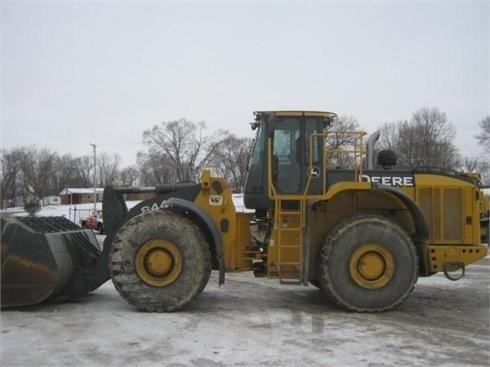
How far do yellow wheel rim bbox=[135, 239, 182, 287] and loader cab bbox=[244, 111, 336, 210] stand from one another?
156 cm

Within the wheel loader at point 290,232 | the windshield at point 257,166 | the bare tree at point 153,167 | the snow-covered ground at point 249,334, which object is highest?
the bare tree at point 153,167

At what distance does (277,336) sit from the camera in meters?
6.95

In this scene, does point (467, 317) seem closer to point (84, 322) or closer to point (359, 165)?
point (359, 165)

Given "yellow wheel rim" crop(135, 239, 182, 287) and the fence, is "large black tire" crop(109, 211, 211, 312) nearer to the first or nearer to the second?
"yellow wheel rim" crop(135, 239, 182, 287)

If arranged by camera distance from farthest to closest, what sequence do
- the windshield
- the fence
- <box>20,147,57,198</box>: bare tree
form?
1. <box>20,147,57,198</box>: bare tree
2. the fence
3. the windshield

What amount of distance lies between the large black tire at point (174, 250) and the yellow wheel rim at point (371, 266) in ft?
6.94

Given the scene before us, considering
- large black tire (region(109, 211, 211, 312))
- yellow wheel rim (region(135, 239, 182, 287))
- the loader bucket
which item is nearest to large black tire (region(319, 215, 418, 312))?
large black tire (region(109, 211, 211, 312))

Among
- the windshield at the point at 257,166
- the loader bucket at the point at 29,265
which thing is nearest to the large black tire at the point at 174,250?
the loader bucket at the point at 29,265

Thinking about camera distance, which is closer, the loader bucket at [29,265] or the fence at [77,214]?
the loader bucket at [29,265]

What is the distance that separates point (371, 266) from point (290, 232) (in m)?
1.26

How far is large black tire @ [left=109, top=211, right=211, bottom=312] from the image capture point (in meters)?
8.21

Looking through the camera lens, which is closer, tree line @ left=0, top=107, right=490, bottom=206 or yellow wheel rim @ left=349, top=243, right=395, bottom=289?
yellow wheel rim @ left=349, top=243, right=395, bottom=289

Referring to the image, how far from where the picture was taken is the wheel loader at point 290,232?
8266 millimetres

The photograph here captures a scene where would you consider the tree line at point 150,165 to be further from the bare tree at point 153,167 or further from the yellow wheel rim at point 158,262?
the yellow wheel rim at point 158,262
